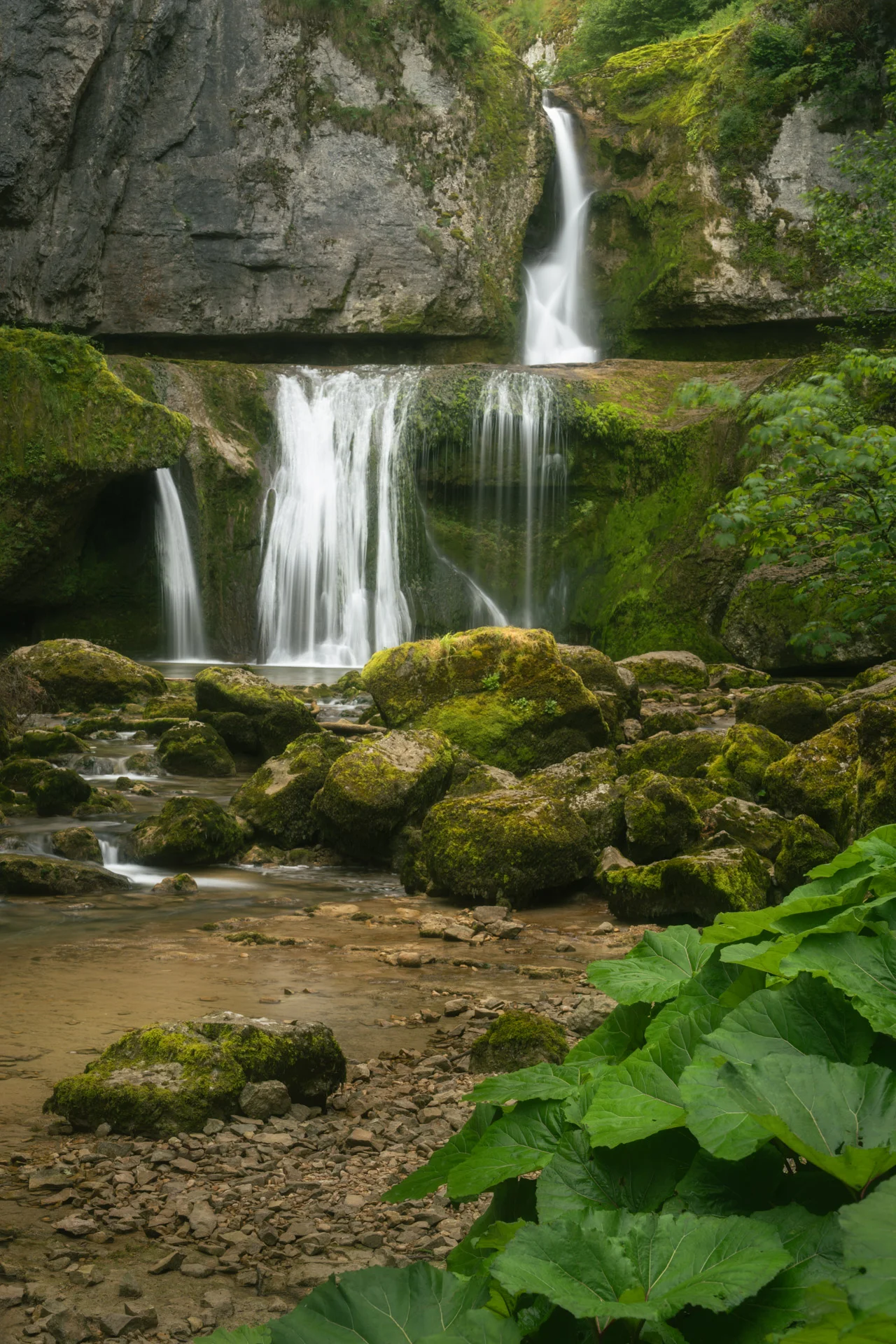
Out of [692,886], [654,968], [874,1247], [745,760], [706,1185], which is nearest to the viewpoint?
[874,1247]

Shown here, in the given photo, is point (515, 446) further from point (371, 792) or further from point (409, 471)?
point (371, 792)

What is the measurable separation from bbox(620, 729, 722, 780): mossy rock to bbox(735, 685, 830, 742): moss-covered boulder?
122 cm

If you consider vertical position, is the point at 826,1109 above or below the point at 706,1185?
above

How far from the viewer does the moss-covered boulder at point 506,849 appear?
703 centimetres

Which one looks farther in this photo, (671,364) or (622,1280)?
(671,364)

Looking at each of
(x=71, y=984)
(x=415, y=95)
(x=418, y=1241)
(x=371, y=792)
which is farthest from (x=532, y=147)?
(x=418, y=1241)

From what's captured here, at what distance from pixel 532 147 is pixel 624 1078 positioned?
29.6 meters

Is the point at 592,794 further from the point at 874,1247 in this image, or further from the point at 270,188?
the point at 270,188

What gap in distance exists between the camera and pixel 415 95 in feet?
88.4

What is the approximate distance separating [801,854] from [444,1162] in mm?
5575

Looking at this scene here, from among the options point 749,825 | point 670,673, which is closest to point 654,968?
point 749,825

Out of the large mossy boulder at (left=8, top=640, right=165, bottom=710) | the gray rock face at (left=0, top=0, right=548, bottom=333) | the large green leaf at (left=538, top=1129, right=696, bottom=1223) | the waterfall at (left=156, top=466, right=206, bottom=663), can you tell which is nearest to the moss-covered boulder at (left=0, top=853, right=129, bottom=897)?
the large green leaf at (left=538, top=1129, right=696, bottom=1223)

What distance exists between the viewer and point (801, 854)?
21.3ft

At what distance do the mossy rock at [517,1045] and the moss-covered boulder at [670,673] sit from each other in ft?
35.8
